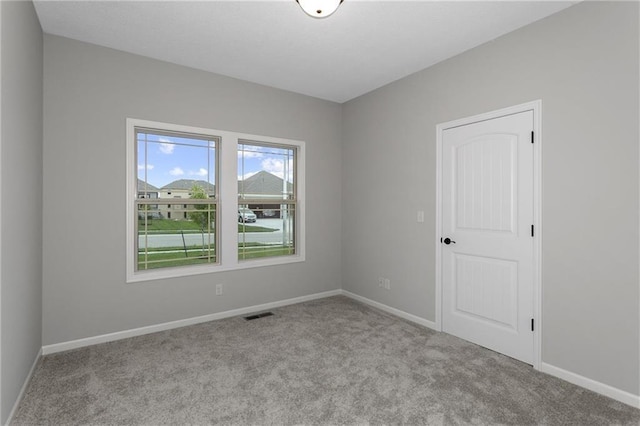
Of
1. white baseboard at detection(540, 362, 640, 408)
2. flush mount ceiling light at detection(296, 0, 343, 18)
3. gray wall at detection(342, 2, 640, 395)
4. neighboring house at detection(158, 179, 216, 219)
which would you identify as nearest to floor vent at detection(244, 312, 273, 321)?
neighboring house at detection(158, 179, 216, 219)

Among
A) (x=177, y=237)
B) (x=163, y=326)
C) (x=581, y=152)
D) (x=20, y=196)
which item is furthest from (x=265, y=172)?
(x=581, y=152)

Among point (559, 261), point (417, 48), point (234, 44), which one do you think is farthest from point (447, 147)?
point (234, 44)

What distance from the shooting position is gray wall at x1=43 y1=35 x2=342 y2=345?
2873 mm

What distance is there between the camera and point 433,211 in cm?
344

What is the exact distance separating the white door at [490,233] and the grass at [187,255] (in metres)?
2.17

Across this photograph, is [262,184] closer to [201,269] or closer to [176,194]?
[176,194]

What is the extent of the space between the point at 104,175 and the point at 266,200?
1.75 metres

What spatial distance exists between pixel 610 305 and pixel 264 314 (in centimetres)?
312

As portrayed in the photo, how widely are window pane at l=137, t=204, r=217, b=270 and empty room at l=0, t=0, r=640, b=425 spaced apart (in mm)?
22

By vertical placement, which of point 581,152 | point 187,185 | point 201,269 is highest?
point 581,152

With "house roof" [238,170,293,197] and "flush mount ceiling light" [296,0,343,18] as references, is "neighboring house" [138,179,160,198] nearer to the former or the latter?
"house roof" [238,170,293,197]

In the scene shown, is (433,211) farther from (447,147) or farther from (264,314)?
(264,314)

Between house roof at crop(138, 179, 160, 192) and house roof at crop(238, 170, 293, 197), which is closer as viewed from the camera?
house roof at crop(138, 179, 160, 192)

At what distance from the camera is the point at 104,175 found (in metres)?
3.08
